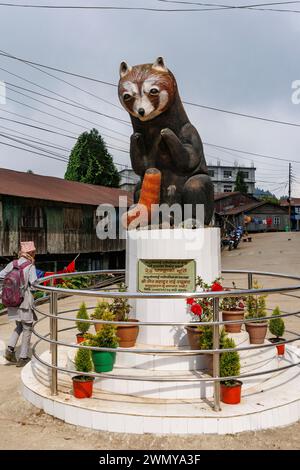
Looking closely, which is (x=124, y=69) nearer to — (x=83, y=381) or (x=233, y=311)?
(x=233, y=311)

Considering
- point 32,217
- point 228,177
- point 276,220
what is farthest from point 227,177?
point 32,217

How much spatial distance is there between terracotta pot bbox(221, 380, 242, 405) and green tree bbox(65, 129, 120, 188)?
3430 cm

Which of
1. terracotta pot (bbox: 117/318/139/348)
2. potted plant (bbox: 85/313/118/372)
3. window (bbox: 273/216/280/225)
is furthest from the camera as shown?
window (bbox: 273/216/280/225)

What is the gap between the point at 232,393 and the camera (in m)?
4.39

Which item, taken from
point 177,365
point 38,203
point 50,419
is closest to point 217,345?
point 177,365

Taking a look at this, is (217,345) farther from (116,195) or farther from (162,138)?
(116,195)

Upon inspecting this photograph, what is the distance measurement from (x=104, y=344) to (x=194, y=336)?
113 centimetres

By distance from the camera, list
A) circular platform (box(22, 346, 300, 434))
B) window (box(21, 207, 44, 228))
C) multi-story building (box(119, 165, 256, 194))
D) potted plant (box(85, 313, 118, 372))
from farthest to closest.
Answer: multi-story building (box(119, 165, 256, 194)) → window (box(21, 207, 44, 228)) → potted plant (box(85, 313, 118, 372)) → circular platform (box(22, 346, 300, 434))

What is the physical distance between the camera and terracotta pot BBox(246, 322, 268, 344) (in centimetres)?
599

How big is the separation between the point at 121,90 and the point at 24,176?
1671 cm

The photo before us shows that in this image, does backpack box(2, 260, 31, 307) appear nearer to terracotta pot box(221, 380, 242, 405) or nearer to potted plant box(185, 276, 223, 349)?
potted plant box(185, 276, 223, 349)

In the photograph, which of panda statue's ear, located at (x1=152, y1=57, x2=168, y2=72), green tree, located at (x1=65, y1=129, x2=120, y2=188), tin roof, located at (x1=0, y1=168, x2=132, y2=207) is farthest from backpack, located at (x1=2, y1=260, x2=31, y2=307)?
green tree, located at (x1=65, y1=129, x2=120, y2=188)

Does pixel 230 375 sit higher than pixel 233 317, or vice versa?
pixel 233 317

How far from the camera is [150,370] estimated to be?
203 inches
